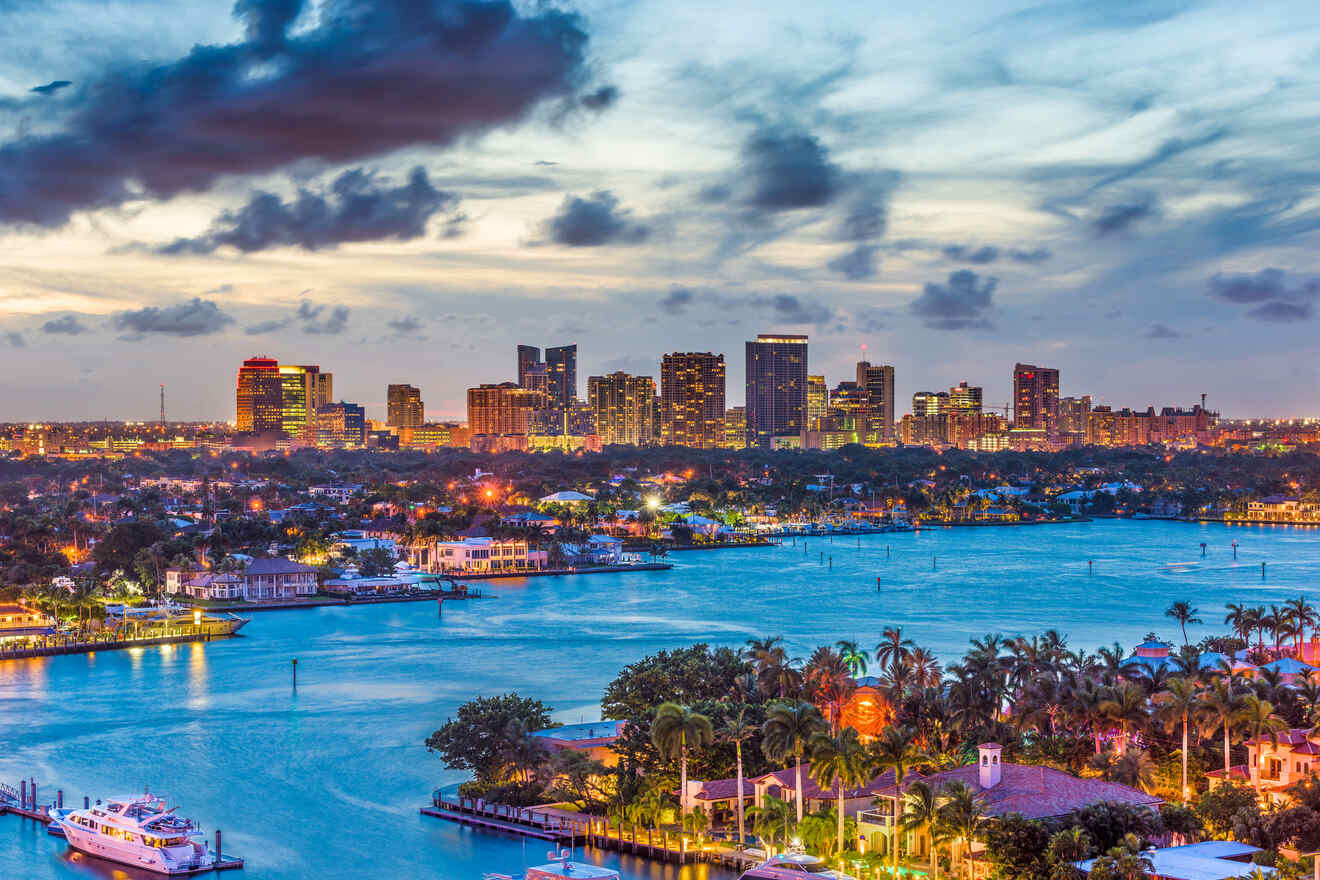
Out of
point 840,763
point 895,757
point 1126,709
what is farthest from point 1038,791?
point 1126,709

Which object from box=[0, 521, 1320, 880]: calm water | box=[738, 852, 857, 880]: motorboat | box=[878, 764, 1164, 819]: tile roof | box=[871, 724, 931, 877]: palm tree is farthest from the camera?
box=[0, 521, 1320, 880]: calm water

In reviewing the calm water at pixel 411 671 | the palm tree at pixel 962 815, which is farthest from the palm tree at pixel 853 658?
the palm tree at pixel 962 815

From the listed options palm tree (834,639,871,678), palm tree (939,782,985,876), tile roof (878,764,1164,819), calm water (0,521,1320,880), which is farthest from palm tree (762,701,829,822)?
palm tree (834,639,871,678)

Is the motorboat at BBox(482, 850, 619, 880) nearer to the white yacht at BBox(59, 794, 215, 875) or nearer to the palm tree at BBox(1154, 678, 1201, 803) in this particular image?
the white yacht at BBox(59, 794, 215, 875)

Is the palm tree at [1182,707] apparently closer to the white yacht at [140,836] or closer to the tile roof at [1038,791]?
the tile roof at [1038,791]

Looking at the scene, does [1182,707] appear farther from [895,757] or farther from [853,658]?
[853,658]

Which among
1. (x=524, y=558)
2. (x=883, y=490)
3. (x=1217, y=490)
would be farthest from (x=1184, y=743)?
(x=1217, y=490)

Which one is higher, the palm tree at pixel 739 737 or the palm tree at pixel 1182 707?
the palm tree at pixel 1182 707
